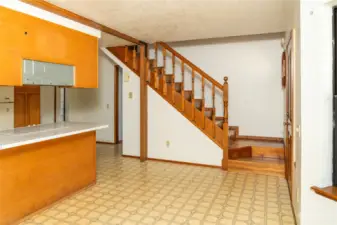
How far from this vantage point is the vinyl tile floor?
285 cm

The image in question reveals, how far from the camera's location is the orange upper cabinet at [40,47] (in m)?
2.67

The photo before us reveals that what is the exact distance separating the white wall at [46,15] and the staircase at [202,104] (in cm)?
155

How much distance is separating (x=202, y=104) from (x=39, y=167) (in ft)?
9.59

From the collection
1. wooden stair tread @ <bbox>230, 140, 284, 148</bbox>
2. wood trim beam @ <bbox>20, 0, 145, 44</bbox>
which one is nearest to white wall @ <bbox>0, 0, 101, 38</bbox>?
wood trim beam @ <bbox>20, 0, 145, 44</bbox>

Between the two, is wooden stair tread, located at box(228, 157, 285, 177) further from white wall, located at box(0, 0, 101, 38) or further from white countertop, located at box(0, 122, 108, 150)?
white wall, located at box(0, 0, 101, 38)

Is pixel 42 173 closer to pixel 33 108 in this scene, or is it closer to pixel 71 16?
pixel 71 16

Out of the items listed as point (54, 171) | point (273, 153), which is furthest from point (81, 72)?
point (273, 153)

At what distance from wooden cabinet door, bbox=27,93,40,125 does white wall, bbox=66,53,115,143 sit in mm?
974

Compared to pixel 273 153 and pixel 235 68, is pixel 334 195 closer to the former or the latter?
pixel 273 153

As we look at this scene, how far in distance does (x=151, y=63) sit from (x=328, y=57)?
380cm

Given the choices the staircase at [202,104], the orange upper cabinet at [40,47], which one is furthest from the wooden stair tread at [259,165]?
the orange upper cabinet at [40,47]

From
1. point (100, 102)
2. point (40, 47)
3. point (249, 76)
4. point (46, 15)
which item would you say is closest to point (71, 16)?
point (46, 15)

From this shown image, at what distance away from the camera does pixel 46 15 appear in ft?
10.3

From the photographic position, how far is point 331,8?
213cm
